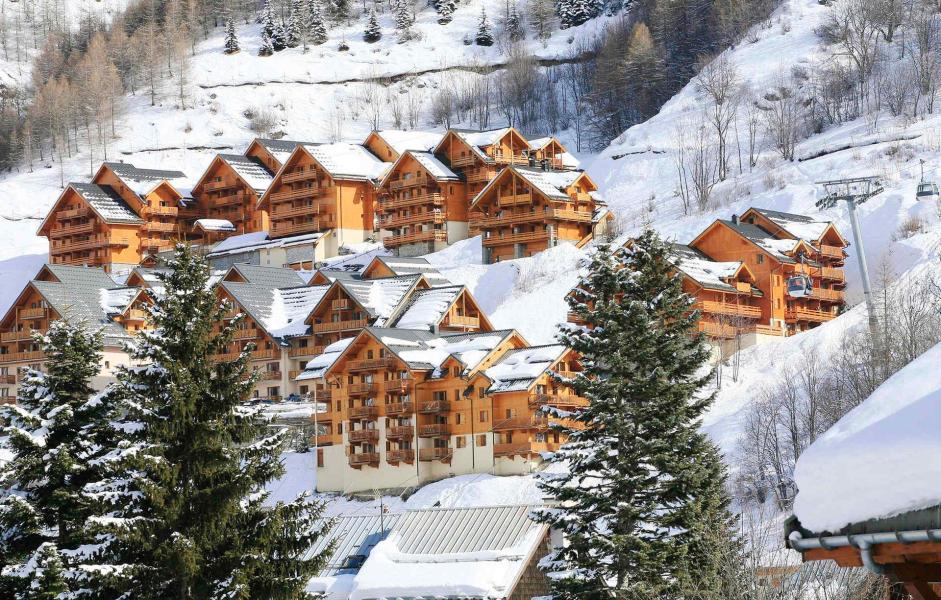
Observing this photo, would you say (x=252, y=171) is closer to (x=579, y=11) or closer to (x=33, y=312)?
(x=33, y=312)

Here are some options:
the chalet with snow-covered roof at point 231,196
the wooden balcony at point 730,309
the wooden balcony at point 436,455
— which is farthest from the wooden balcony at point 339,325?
the chalet with snow-covered roof at point 231,196

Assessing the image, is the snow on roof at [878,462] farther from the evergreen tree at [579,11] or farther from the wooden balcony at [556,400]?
the evergreen tree at [579,11]

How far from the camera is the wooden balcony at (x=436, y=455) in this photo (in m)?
68.8

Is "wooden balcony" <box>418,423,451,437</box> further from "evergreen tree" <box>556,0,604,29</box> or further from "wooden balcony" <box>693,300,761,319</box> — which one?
"evergreen tree" <box>556,0,604,29</box>

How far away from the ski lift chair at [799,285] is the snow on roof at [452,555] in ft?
93.4

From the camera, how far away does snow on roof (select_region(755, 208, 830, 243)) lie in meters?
79.1

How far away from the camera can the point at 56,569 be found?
24422 millimetres

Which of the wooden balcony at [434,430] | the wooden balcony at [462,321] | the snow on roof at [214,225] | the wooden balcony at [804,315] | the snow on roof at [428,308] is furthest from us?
the snow on roof at [214,225]

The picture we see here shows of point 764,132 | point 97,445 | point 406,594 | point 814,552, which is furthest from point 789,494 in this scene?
point 764,132

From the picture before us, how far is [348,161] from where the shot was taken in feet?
368

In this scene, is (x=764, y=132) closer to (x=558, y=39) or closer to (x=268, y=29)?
(x=558, y=39)

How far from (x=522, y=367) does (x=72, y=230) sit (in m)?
58.4

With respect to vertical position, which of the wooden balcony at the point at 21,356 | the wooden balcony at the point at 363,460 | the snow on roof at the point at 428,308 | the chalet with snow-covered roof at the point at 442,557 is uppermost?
the chalet with snow-covered roof at the point at 442,557

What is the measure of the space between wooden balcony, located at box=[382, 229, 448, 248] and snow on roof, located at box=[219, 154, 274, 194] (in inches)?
632
